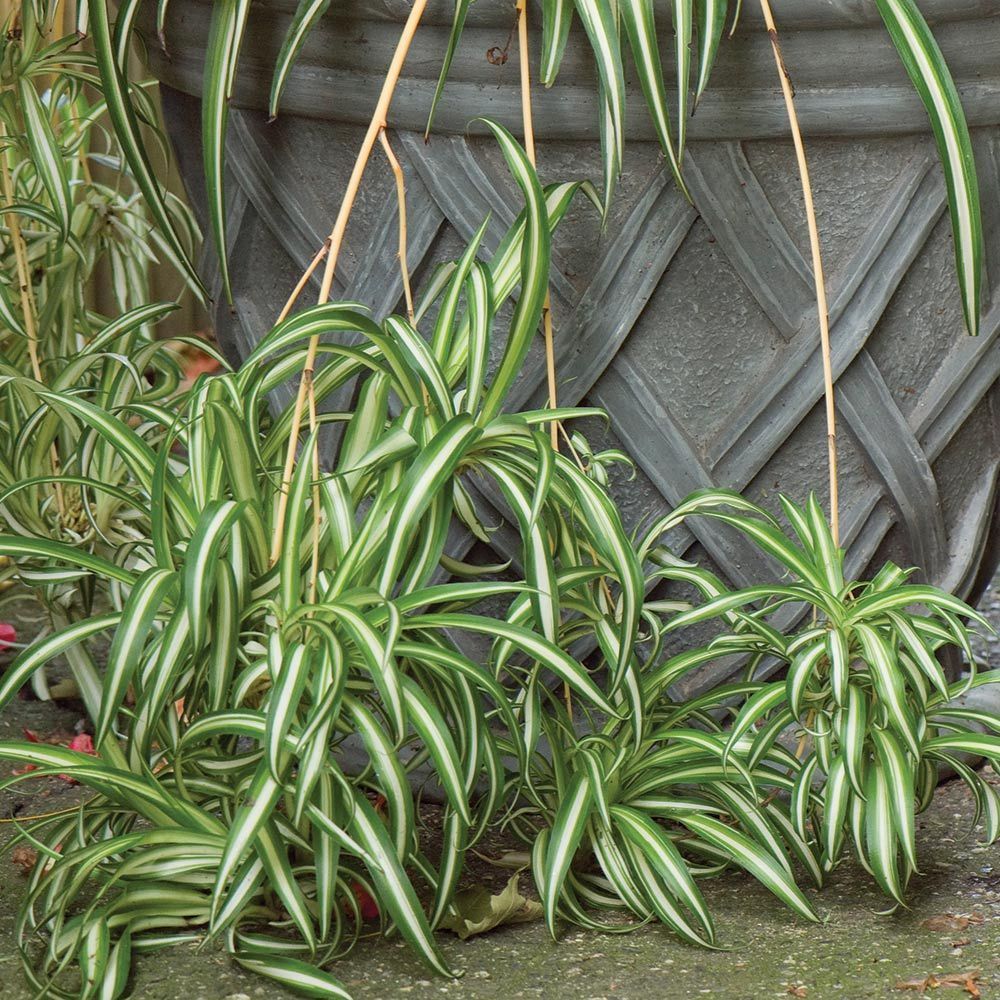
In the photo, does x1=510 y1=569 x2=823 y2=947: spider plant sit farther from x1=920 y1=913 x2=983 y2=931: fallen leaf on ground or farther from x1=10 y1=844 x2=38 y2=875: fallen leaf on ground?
x1=10 y1=844 x2=38 y2=875: fallen leaf on ground

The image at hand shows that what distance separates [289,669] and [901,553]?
65 centimetres

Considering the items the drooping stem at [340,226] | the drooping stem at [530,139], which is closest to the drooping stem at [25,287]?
the drooping stem at [340,226]

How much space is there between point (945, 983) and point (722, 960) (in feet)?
0.56

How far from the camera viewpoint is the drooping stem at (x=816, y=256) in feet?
3.75

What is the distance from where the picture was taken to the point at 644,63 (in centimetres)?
109

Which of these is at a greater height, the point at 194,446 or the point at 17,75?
the point at 17,75

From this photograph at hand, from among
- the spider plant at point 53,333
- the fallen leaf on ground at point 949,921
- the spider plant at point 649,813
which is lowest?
the fallen leaf on ground at point 949,921

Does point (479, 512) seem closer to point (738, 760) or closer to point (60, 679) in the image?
point (738, 760)

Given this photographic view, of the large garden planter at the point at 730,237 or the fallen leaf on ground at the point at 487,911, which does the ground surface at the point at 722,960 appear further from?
the large garden planter at the point at 730,237

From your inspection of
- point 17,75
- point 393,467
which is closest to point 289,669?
point 393,467

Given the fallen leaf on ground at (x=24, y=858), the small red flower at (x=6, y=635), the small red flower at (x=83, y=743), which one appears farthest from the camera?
the small red flower at (x=6, y=635)

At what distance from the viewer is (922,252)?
1.25m

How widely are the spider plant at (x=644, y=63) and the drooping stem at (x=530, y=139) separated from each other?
18 mm

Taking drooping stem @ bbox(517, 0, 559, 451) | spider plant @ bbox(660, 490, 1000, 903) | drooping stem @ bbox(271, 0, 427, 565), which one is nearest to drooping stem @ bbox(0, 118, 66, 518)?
drooping stem @ bbox(271, 0, 427, 565)
